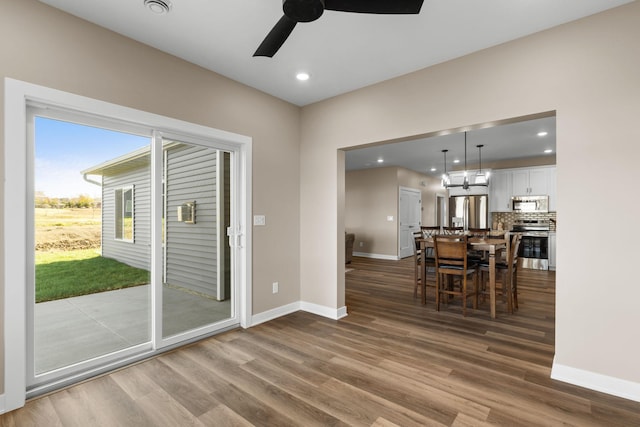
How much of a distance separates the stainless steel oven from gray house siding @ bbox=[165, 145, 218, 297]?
22.2ft

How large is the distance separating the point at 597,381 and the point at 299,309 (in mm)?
3011

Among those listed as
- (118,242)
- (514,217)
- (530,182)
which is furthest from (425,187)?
(118,242)

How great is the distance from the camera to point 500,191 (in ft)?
25.3

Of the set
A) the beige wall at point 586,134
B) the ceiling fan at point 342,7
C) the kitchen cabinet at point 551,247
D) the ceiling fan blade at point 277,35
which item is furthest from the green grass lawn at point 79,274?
the kitchen cabinet at point 551,247

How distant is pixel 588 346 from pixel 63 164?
4.28 meters

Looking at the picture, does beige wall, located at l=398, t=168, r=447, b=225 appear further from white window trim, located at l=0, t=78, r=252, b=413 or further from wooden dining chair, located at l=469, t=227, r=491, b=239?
white window trim, located at l=0, t=78, r=252, b=413

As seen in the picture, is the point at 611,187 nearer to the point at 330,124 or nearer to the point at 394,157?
the point at 330,124

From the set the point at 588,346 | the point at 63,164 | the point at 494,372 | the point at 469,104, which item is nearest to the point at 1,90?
the point at 63,164

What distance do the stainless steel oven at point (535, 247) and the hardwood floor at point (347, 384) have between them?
13.5 ft

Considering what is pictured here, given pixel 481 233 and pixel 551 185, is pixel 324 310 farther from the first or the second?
pixel 551 185

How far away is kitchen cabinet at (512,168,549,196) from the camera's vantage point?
7117mm

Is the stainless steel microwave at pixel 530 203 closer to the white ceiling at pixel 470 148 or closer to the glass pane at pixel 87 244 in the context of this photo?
the white ceiling at pixel 470 148

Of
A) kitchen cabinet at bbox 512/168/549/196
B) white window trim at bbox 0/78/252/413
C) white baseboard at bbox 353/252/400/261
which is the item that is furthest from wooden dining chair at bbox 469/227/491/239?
white window trim at bbox 0/78/252/413

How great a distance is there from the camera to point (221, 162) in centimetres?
339
